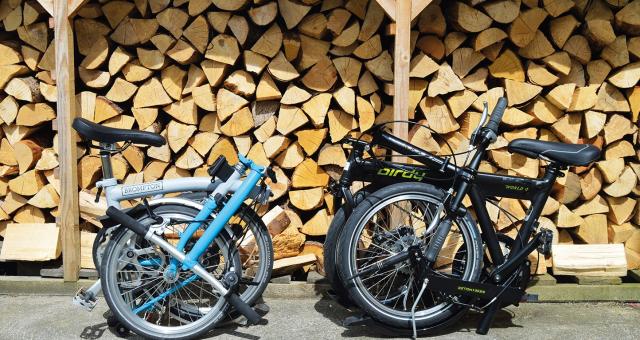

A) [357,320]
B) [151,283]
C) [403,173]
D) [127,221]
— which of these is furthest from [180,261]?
[403,173]

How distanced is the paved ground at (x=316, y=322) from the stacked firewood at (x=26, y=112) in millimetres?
627

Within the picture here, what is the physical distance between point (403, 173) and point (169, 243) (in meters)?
1.25

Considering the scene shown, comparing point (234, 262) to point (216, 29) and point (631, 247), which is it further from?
point (631, 247)

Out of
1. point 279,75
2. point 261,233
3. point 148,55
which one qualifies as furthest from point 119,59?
point 261,233

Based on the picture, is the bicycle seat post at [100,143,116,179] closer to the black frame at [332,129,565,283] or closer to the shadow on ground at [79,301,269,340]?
the shadow on ground at [79,301,269,340]

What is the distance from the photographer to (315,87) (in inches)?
153

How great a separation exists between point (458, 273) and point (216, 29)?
1991mm

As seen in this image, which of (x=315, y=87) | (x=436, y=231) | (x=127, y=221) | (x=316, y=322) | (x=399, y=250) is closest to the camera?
(x=127, y=221)

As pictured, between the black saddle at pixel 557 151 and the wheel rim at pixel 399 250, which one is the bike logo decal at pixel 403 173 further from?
the black saddle at pixel 557 151

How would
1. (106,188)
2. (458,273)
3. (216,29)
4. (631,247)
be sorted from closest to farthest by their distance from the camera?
(106,188) < (458,273) < (216,29) < (631,247)

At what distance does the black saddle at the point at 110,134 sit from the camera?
324 centimetres

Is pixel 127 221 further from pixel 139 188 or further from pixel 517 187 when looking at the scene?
pixel 517 187

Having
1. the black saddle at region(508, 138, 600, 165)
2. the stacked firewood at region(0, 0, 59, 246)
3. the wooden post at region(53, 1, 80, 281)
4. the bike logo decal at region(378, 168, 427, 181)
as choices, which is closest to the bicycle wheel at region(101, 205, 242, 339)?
the wooden post at region(53, 1, 80, 281)

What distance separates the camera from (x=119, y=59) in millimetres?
3873
